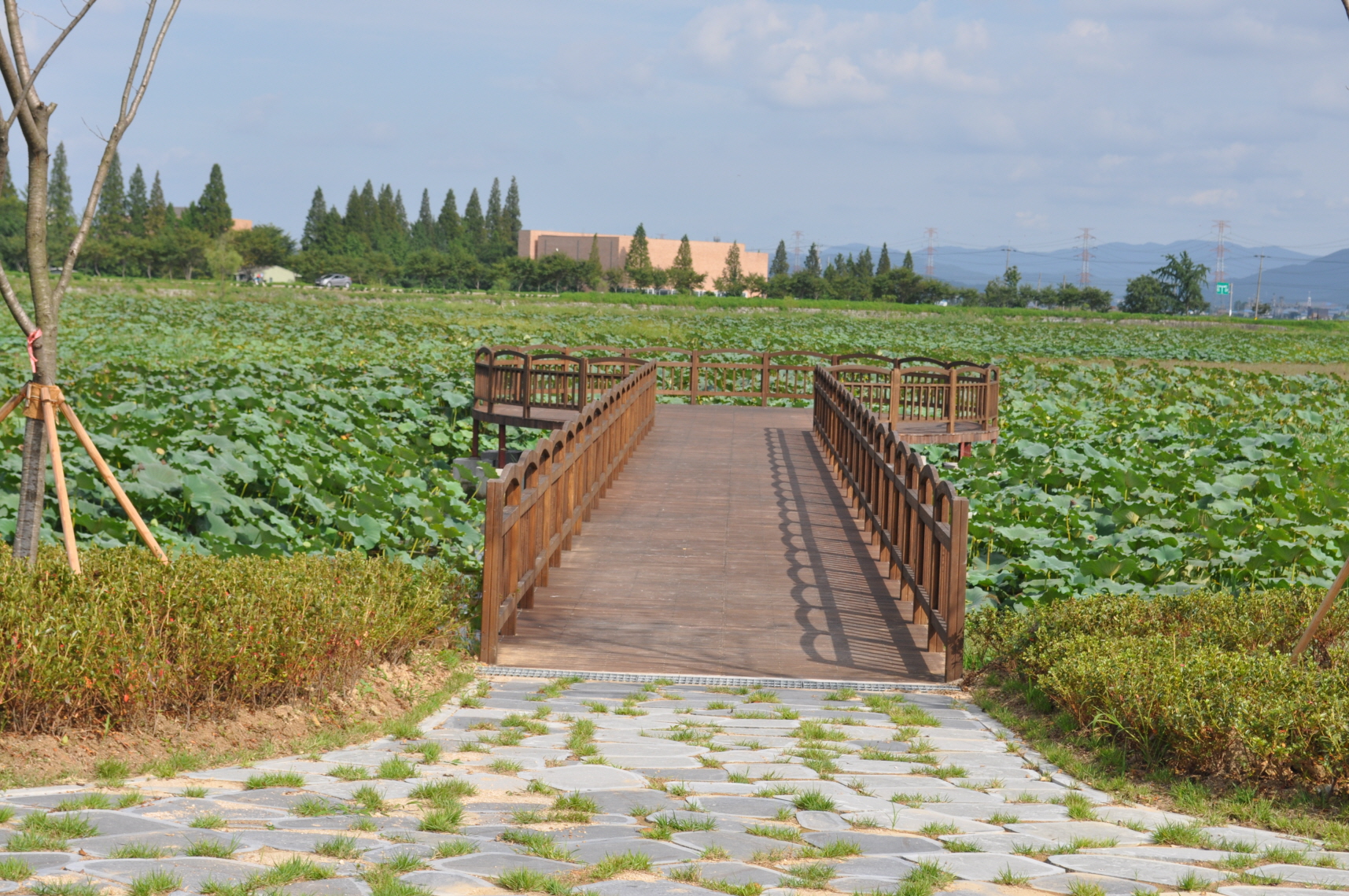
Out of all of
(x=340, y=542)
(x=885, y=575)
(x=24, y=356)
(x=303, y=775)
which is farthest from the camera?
(x=24, y=356)

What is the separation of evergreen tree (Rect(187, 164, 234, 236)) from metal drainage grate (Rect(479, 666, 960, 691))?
373 feet

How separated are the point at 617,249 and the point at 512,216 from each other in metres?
13.8

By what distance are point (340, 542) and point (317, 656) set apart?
15.8ft

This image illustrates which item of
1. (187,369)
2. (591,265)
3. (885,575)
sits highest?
(591,265)

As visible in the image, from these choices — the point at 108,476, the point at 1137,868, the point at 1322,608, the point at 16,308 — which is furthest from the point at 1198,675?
the point at 16,308

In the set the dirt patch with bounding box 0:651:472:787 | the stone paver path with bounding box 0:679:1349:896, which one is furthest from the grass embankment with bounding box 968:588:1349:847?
the dirt patch with bounding box 0:651:472:787

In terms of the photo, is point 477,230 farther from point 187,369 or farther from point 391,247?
point 187,369

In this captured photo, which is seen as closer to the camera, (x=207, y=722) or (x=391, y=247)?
(x=207, y=722)

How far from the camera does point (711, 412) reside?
20.4 m

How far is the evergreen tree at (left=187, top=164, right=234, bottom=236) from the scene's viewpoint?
110m

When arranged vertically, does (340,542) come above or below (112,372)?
below

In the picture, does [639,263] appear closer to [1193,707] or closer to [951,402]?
[951,402]

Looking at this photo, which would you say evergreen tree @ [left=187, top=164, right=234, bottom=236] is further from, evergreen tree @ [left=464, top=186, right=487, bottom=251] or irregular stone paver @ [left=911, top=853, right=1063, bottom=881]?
irregular stone paver @ [left=911, top=853, right=1063, bottom=881]

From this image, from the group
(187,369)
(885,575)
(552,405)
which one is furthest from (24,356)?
(885,575)
